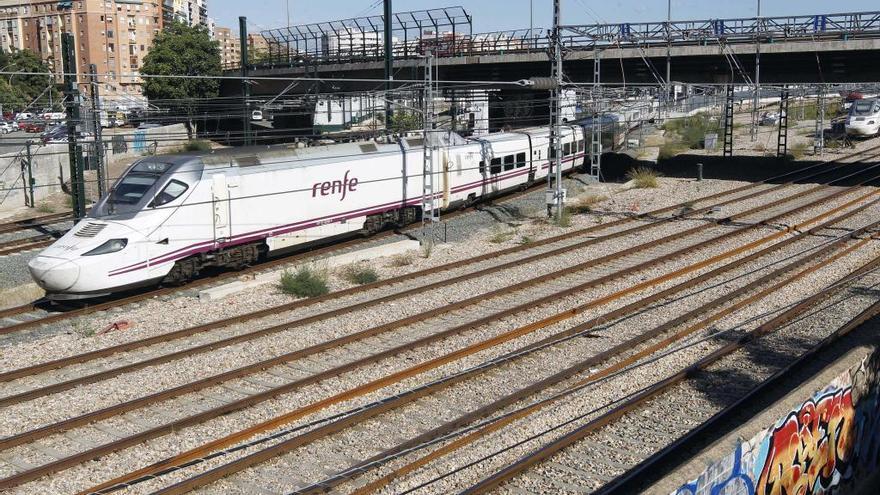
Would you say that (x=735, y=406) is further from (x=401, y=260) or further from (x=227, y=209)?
(x=401, y=260)

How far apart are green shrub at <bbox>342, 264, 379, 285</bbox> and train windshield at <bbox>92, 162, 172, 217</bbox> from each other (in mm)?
4346

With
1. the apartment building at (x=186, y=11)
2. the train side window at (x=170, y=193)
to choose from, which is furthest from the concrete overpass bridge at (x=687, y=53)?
the apartment building at (x=186, y=11)

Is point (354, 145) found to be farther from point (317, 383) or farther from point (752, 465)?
point (752, 465)

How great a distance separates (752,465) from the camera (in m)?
6.80

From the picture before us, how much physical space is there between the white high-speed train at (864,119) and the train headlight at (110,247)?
137 feet

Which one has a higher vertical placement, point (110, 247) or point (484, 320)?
point (110, 247)

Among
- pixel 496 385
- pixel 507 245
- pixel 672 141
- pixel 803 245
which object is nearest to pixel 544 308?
pixel 496 385

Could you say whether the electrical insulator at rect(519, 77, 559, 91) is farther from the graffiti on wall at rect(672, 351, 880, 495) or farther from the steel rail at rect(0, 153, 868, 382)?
the graffiti on wall at rect(672, 351, 880, 495)

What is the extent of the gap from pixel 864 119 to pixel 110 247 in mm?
42533

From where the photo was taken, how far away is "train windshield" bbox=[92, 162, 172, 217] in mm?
17281

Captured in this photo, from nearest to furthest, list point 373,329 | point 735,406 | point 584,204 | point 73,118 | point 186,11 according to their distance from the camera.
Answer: point 735,406 < point 373,329 < point 73,118 < point 584,204 < point 186,11

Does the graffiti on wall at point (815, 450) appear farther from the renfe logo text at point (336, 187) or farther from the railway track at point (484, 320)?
the renfe logo text at point (336, 187)

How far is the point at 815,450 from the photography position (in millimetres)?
7816

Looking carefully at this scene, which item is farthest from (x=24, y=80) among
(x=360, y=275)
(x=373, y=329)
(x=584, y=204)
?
(x=373, y=329)
